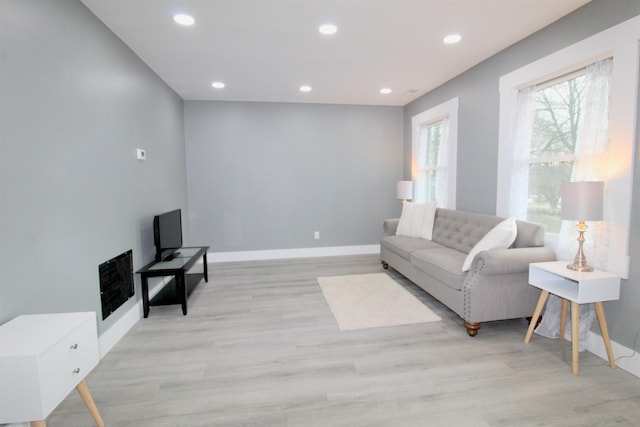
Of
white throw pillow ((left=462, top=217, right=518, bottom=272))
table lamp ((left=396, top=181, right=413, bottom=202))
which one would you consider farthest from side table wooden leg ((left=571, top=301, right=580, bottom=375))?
table lamp ((left=396, top=181, right=413, bottom=202))

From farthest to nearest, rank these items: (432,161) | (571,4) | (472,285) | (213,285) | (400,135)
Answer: (400,135) → (432,161) → (213,285) → (472,285) → (571,4)

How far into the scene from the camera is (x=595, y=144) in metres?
2.46

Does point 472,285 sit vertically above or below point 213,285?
above

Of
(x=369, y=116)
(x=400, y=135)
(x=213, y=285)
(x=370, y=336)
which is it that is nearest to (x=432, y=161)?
(x=400, y=135)

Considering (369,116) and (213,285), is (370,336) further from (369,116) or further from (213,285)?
(369,116)

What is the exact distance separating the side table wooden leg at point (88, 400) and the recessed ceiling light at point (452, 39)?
3.64 metres

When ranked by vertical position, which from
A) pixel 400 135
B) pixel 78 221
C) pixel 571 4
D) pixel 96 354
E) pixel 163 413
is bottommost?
pixel 163 413

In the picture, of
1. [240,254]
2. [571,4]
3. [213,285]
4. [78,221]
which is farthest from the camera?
[240,254]

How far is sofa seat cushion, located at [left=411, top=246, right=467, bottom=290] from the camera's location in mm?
2869

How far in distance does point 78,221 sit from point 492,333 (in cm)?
333

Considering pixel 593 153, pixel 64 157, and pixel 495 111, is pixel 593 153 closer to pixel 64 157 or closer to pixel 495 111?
pixel 495 111

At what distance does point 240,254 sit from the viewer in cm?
541

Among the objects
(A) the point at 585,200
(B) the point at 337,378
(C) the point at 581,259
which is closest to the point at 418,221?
(C) the point at 581,259

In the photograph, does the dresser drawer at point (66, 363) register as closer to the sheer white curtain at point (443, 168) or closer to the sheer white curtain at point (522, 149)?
the sheer white curtain at point (522, 149)
